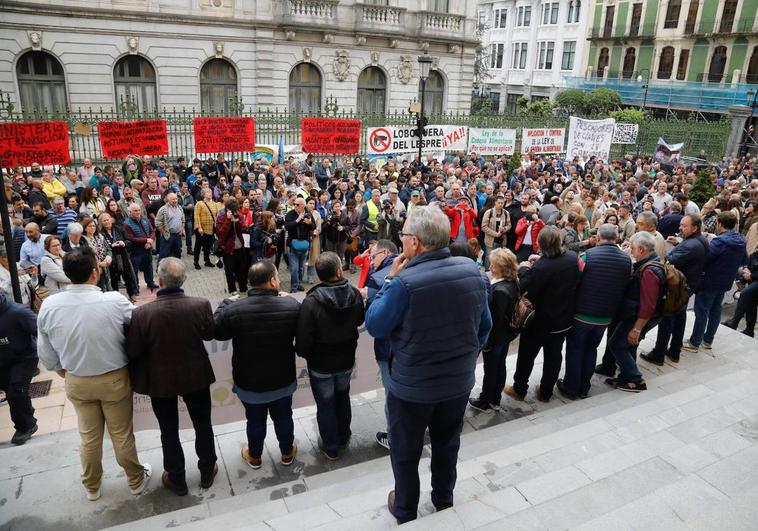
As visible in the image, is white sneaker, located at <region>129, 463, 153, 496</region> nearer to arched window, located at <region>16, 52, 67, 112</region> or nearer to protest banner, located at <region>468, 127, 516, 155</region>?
protest banner, located at <region>468, 127, 516, 155</region>

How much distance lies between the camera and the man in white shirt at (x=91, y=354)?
374 cm

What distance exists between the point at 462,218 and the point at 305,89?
18.5 m

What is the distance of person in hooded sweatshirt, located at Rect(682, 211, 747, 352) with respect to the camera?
6648mm

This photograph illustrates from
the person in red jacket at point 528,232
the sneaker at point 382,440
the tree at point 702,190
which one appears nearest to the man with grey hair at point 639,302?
the sneaker at point 382,440

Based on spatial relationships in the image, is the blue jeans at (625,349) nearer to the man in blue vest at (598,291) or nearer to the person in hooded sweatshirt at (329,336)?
the man in blue vest at (598,291)

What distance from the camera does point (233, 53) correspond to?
2380 cm

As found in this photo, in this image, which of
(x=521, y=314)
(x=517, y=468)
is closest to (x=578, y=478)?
(x=517, y=468)

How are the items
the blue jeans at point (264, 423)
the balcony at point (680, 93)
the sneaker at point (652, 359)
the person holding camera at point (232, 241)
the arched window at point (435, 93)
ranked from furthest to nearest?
the balcony at point (680, 93), the arched window at point (435, 93), the person holding camera at point (232, 241), the sneaker at point (652, 359), the blue jeans at point (264, 423)

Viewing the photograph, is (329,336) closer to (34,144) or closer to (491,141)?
(34,144)

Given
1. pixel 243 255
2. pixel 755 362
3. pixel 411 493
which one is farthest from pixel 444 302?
pixel 243 255

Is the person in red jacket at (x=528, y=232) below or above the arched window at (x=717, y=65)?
below

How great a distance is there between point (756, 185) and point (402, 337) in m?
13.3

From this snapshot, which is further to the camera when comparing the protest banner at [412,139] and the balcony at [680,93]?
the balcony at [680,93]

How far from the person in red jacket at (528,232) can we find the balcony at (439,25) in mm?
20131
